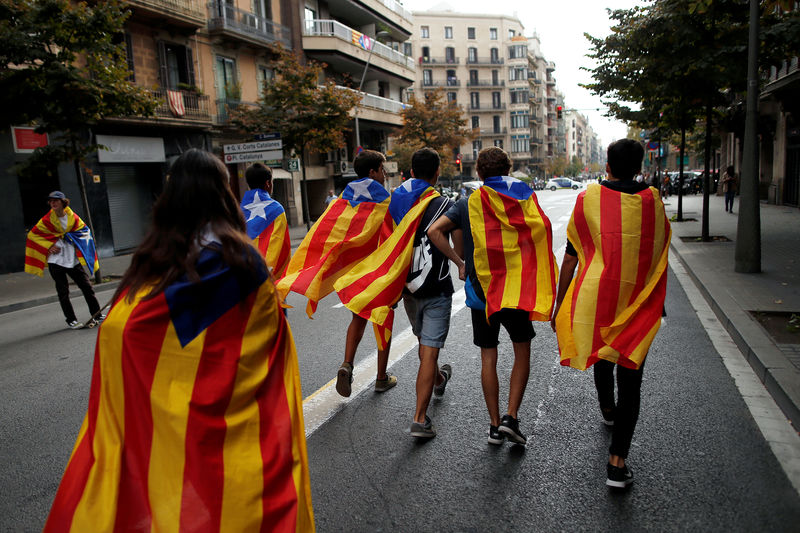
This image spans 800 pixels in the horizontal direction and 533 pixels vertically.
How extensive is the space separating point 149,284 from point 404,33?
40.7 meters

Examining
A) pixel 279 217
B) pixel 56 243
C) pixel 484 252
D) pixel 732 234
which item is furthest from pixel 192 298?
pixel 732 234

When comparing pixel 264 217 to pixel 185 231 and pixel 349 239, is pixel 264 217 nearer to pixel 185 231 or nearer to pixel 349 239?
pixel 349 239

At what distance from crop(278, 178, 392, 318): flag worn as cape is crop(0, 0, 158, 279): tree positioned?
31.5 feet

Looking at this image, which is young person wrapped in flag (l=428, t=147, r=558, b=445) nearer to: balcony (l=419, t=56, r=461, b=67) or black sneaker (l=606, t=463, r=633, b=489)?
black sneaker (l=606, t=463, r=633, b=489)

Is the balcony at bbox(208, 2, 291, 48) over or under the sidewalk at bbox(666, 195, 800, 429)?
over

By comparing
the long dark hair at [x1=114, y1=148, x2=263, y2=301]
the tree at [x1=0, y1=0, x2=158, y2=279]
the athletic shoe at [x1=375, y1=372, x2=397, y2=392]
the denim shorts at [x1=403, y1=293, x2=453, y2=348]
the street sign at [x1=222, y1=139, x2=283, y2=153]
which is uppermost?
the tree at [x1=0, y1=0, x2=158, y2=279]

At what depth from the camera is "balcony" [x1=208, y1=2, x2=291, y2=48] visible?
906 inches

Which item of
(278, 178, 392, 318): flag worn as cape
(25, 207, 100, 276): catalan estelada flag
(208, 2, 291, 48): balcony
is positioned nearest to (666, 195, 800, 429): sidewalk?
(278, 178, 392, 318): flag worn as cape

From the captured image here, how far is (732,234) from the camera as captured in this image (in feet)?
49.6

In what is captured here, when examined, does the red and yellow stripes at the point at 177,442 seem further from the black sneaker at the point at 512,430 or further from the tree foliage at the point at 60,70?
the tree foliage at the point at 60,70

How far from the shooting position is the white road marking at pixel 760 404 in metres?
3.62

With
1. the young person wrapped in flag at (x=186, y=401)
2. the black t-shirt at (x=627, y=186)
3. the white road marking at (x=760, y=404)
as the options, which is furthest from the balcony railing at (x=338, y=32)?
the young person wrapped in flag at (x=186, y=401)

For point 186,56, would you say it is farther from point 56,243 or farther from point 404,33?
point 404,33

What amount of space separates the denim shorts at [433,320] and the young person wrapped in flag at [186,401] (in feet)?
6.46
